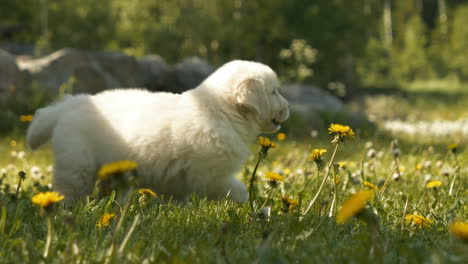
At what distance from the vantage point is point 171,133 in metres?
3.12

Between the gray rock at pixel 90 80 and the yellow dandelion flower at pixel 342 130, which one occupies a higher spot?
the yellow dandelion flower at pixel 342 130

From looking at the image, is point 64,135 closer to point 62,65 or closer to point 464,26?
point 62,65

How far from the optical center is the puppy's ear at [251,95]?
327 centimetres

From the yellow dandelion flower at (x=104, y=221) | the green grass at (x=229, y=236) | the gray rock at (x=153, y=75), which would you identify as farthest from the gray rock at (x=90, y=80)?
the yellow dandelion flower at (x=104, y=221)

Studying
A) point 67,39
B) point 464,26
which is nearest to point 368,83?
point 464,26

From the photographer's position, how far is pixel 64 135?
3164 mm

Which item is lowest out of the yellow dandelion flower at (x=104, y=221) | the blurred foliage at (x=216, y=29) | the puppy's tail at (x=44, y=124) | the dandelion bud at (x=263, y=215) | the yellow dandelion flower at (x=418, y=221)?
the blurred foliage at (x=216, y=29)

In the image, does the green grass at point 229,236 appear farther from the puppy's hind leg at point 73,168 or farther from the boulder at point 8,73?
the boulder at point 8,73

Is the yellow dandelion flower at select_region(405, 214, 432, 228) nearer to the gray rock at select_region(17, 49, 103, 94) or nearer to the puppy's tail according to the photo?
the puppy's tail

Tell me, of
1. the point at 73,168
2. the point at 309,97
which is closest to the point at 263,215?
A: the point at 73,168

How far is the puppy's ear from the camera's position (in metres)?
3.27

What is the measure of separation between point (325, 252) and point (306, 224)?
0.43m

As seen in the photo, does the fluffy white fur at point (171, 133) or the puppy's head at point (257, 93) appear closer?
the fluffy white fur at point (171, 133)

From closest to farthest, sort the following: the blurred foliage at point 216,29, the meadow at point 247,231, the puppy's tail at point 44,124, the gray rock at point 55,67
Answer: the meadow at point 247,231 < the puppy's tail at point 44,124 < the gray rock at point 55,67 < the blurred foliage at point 216,29
